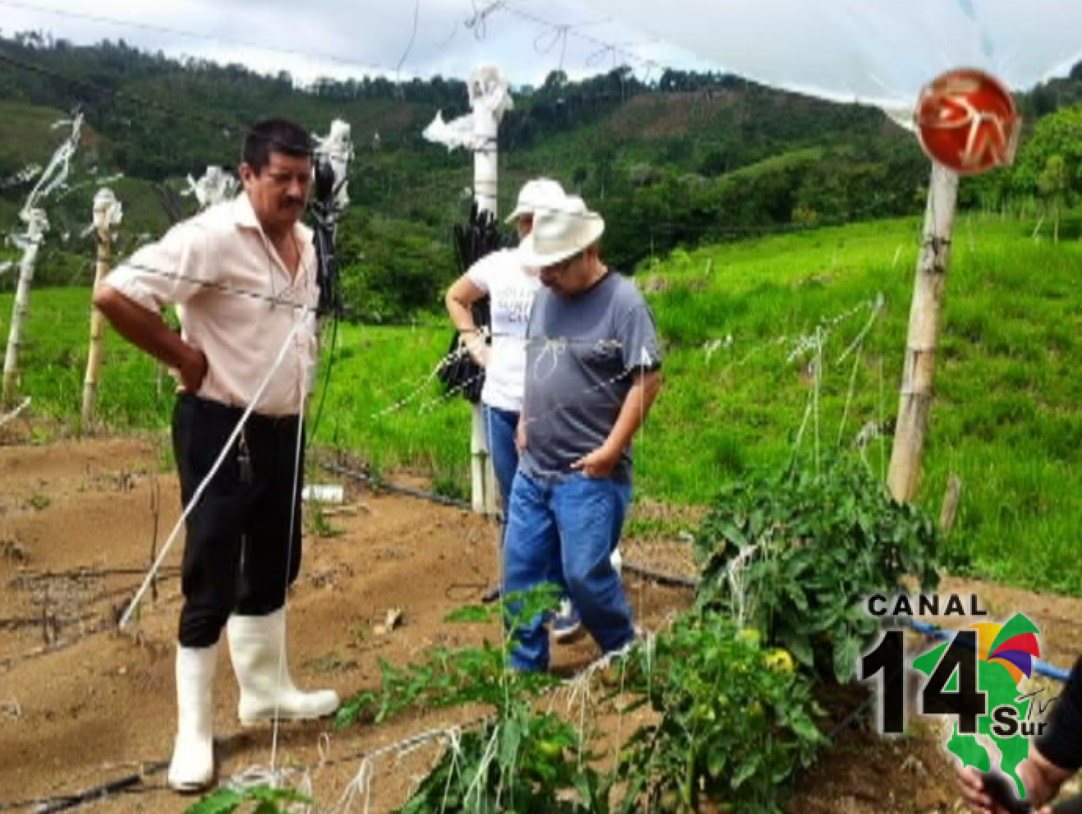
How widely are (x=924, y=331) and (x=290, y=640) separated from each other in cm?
256

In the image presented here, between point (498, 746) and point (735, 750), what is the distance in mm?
740

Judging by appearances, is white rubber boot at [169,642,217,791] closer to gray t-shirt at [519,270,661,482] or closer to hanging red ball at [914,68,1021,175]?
gray t-shirt at [519,270,661,482]

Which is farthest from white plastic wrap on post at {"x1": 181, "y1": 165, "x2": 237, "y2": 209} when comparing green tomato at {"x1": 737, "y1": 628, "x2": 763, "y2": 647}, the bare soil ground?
green tomato at {"x1": 737, "y1": 628, "x2": 763, "y2": 647}

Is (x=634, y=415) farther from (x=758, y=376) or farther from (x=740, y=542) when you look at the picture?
(x=758, y=376)

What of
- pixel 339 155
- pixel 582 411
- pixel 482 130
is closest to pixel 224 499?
pixel 582 411

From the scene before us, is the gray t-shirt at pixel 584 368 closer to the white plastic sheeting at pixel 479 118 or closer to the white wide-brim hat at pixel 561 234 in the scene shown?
the white wide-brim hat at pixel 561 234

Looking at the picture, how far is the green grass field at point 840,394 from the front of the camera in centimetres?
595

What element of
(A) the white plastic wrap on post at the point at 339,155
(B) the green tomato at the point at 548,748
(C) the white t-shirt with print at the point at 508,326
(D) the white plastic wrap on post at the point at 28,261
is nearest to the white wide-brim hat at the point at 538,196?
(C) the white t-shirt with print at the point at 508,326

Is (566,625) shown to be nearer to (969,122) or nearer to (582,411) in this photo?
(582,411)

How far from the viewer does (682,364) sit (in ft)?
32.7

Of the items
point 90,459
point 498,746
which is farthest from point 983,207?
point 498,746

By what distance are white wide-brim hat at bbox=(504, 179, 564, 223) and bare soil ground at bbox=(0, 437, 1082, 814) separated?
1.54 m

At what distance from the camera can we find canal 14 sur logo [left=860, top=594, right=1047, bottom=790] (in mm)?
2674

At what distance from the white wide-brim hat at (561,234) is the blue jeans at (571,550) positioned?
0.64 metres
